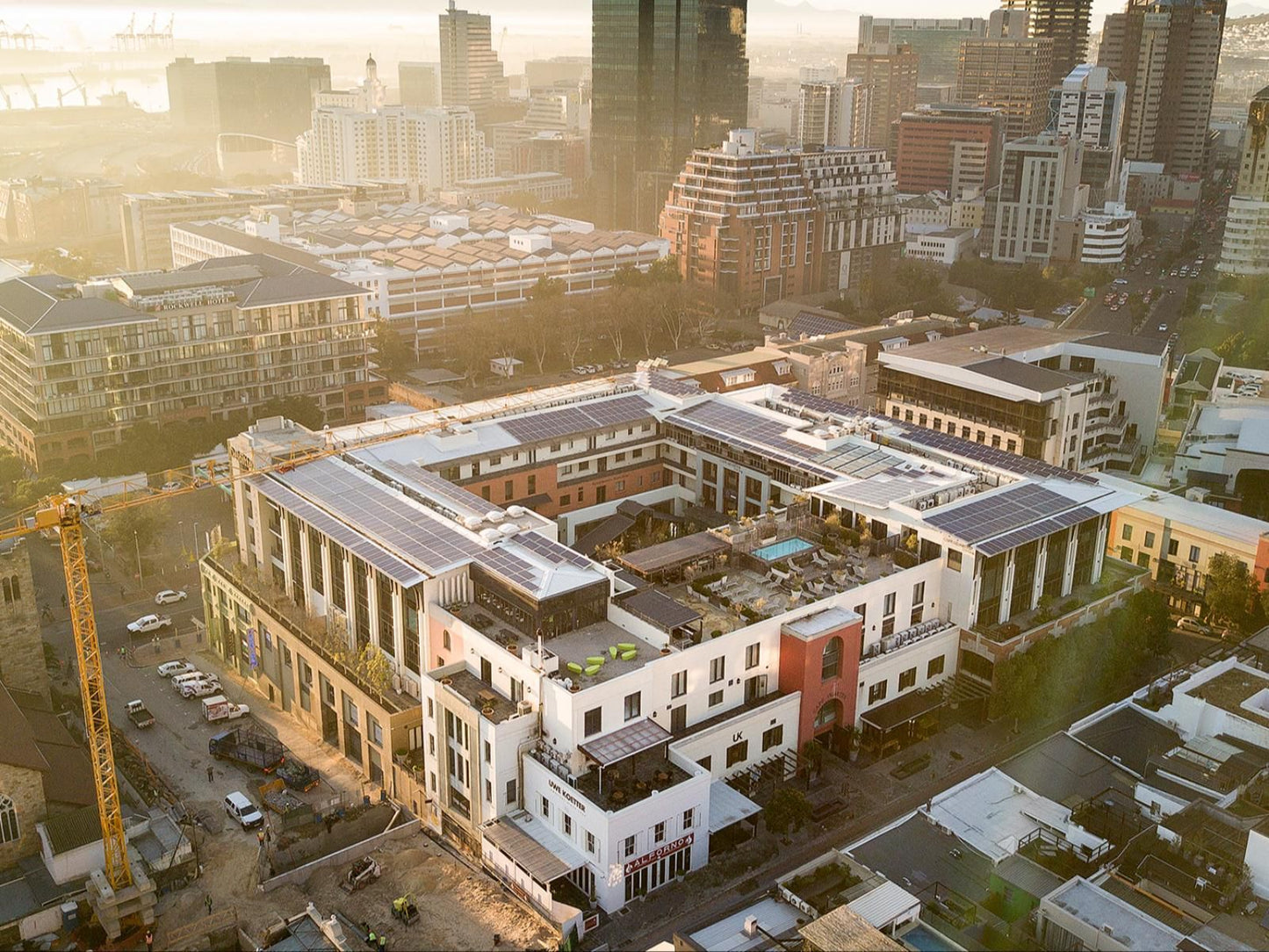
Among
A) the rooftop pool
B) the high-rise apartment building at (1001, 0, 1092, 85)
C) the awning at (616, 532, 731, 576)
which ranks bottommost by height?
the rooftop pool

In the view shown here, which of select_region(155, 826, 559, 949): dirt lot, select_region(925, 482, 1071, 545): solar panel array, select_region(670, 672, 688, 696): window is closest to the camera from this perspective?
select_region(155, 826, 559, 949): dirt lot

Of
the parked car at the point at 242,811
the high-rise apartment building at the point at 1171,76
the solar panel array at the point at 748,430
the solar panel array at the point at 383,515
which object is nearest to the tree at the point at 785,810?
the solar panel array at the point at 383,515

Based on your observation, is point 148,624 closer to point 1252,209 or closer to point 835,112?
point 1252,209

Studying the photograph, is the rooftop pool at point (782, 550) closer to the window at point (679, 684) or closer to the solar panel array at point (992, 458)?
the window at point (679, 684)

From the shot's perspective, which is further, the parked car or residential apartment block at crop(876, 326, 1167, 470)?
residential apartment block at crop(876, 326, 1167, 470)

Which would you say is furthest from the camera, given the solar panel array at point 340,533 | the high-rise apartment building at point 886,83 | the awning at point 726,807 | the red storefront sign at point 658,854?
the high-rise apartment building at point 886,83

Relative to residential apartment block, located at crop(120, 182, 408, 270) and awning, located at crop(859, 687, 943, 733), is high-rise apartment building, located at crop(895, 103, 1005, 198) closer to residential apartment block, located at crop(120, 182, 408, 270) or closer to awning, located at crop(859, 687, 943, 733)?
residential apartment block, located at crop(120, 182, 408, 270)

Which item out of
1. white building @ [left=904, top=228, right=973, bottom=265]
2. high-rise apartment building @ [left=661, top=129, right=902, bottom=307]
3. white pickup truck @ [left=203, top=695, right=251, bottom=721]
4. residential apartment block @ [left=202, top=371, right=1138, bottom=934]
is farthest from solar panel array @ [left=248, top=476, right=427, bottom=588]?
white building @ [left=904, top=228, right=973, bottom=265]

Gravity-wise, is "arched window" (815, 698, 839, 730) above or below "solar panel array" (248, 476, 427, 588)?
below
